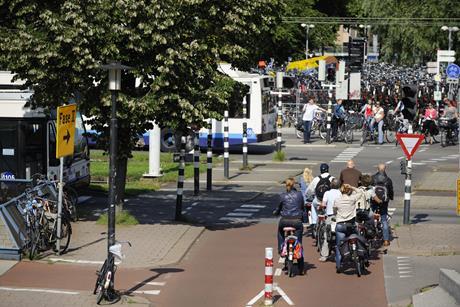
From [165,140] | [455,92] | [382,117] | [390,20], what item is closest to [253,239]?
[165,140]

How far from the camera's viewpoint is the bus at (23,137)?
76.3 feet

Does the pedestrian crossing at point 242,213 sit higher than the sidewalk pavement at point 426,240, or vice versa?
the pedestrian crossing at point 242,213

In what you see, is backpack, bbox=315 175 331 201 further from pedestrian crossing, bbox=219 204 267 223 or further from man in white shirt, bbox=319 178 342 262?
pedestrian crossing, bbox=219 204 267 223

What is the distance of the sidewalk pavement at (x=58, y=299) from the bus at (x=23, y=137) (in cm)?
843

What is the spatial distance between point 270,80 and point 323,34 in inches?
1401

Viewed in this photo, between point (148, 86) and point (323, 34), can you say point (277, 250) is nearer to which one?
point (148, 86)

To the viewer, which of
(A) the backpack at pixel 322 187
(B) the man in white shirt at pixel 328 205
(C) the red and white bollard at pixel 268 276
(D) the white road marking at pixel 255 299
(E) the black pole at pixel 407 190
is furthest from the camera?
(E) the black pole at pixel 407 190

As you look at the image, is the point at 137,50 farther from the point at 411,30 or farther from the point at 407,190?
the point at 411,30

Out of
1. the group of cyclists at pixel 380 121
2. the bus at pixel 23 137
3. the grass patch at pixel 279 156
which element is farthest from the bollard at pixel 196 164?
the group of cyclists at pixel 380 121

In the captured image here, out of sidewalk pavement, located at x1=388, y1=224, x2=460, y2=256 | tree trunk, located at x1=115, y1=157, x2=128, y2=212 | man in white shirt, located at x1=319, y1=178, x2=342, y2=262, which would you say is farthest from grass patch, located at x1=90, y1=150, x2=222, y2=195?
man in white shirt, located at x1=319, y1=178, x2=342, y2=262

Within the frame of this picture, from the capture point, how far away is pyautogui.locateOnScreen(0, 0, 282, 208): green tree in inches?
742

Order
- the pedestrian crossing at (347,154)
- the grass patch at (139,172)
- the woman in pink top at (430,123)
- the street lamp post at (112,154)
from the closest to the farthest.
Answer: the street lamp post at (112,154) < the grass patch at (139,172) < the pedestrian crossing at (347,154) < the woman in pink top at (430,123)

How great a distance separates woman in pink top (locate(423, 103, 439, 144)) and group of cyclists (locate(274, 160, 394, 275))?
20795 mm

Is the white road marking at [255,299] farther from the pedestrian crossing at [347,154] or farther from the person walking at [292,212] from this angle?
the pedestrian crossing at [347,154]
